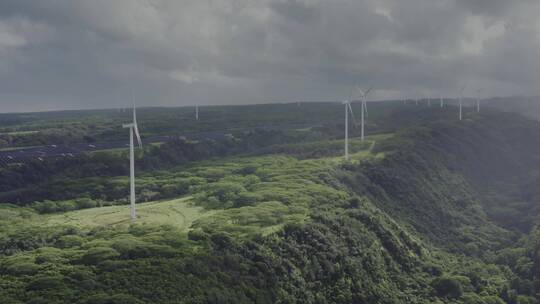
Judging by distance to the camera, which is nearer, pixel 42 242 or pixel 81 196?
pixel 42 242

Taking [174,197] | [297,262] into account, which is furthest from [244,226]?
[174,197]

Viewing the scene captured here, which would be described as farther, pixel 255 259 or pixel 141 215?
pixel 141 215

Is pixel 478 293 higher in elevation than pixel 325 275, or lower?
lower

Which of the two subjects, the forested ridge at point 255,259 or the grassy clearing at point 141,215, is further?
the grassy clearing at point 141,215

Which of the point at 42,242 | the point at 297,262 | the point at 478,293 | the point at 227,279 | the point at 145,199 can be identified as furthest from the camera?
the point at 145,199

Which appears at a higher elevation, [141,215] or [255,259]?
[141,215]

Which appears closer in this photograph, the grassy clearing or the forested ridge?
the forested ridge

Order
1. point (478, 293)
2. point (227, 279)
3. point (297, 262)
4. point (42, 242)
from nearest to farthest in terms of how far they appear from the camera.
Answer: point (227, 279)
point (42, 242)
point (297, 262)
point (478, 293)

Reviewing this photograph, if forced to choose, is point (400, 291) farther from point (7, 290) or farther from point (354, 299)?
point (7, 290)
